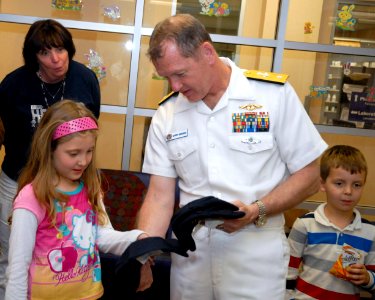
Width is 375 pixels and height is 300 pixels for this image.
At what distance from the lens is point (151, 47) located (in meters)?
1.62

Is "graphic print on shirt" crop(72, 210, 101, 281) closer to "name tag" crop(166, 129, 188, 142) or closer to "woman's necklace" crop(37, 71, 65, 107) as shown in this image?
"name tag" crop(166, 129, 188, 142)

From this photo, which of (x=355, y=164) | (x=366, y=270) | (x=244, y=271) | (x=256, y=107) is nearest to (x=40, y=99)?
(x=256, y=107)

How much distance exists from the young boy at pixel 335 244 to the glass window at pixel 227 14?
183cm

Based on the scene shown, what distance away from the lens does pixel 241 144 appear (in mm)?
1679

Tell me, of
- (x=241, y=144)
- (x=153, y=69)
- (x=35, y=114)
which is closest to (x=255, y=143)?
(x=241, y=144)

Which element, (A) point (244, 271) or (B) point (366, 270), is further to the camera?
(B) point (366, 270)

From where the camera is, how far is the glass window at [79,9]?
12.7 ft

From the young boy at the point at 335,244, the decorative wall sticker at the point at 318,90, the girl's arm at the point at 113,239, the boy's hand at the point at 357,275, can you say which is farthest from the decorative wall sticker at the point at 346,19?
the girl's arm at the point at 113,239

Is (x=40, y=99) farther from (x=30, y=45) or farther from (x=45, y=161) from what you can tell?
(x=45, y=161)

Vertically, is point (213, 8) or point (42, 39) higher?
point (213, 8)

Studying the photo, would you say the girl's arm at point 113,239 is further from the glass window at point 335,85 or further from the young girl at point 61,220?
the glass window at point 335,85

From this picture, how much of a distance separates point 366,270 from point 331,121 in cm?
195

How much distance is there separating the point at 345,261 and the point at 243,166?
1.03 metres

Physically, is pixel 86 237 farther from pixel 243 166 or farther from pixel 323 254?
pixel 323 254
